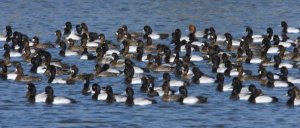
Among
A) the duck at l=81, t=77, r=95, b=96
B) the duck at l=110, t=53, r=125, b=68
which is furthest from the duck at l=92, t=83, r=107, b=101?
the duck at l=110, t=53, r=125, b=68

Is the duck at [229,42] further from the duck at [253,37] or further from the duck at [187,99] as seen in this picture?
the duck at [187,99]

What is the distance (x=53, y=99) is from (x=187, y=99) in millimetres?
3920

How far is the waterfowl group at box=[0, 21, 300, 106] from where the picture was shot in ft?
130

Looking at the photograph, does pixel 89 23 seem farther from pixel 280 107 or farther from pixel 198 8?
pixel 280 107

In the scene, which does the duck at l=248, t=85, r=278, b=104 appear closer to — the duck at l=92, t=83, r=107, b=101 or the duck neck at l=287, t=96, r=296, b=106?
the duck neck at l=287, t=96, r=296, b=106

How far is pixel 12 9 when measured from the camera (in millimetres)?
69812

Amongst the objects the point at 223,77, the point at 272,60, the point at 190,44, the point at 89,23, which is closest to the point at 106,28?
the point at 89,23

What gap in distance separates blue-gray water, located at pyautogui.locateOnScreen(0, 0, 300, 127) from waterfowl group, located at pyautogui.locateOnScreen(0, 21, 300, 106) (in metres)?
0.38

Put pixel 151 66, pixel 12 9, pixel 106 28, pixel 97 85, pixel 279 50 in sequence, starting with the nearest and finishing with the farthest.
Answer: pixel 97 85 < pixel 151 66 < pixel 279 50 < pixel 106 28 < pixel 12 9

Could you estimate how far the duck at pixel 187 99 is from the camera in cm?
3906

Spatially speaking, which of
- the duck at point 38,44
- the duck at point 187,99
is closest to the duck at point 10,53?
the duck at point 38,44

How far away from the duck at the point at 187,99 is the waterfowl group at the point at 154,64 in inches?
0.6

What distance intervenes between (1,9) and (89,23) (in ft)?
27.2

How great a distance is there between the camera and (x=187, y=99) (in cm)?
3909
